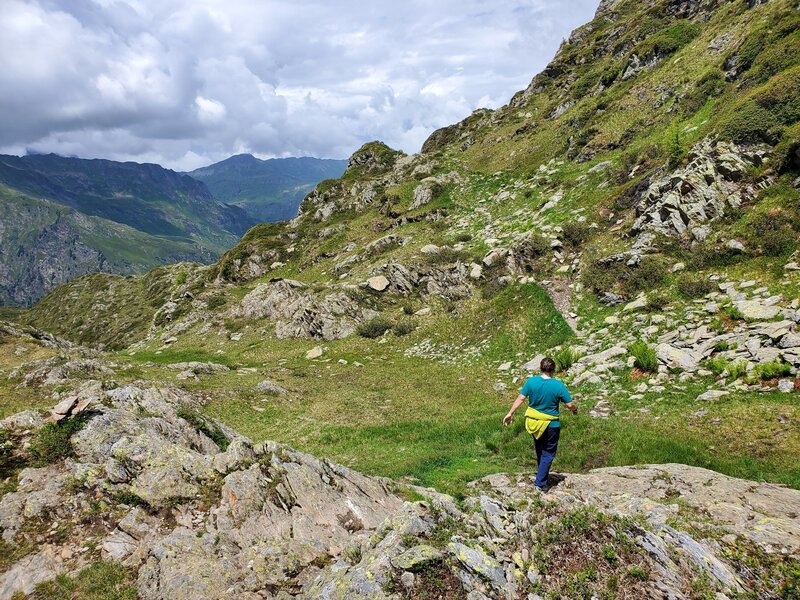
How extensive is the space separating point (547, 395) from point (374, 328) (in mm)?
30520

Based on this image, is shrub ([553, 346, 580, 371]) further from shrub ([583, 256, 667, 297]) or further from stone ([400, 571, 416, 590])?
stone ([400, 571, 416, 590])

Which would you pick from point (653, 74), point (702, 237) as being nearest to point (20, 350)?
point (702, 237)

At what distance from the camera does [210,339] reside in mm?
50344

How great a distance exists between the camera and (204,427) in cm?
1340

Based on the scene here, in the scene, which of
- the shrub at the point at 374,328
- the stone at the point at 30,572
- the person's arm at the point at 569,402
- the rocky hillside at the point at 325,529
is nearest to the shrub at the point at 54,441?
the rocky hillside at the point at 325,529

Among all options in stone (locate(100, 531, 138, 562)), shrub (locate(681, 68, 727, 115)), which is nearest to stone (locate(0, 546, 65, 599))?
stone (locate(100, 531, 138, 562))

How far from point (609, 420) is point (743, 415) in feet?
13.7

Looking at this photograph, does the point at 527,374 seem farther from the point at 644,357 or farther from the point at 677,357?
the point at 677,357

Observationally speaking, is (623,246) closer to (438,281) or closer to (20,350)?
(438,281)

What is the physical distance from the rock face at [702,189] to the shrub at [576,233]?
17.0 feet

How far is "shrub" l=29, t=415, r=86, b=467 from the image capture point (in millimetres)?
9195

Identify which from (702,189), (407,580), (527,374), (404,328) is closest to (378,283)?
(404,328)

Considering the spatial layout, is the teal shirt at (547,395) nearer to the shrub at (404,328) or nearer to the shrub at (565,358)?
the shrub at (565,358)

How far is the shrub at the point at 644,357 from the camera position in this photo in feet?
60.5
